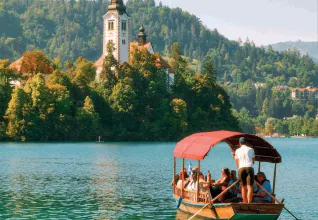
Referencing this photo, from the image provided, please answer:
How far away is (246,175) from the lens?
40.8 m

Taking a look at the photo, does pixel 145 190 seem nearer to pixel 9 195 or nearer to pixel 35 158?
pixel 9 195

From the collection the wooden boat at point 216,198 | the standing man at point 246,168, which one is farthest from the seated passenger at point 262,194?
the standing man at point 246,168

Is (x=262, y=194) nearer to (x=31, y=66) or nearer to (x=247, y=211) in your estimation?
(x=247, y=211)

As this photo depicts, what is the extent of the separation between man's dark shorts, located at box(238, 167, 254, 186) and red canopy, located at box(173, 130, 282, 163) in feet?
8.54

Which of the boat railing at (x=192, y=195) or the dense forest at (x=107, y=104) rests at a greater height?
the dense forest at (x=107, y=104)

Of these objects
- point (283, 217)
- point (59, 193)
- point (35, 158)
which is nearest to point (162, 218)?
point (283, 217)

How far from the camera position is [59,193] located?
57219 mm

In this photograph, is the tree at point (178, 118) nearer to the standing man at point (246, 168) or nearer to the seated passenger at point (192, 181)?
the seated passenger at point (192, 181)

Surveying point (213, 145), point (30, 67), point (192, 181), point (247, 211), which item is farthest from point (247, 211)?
point (30, 67)

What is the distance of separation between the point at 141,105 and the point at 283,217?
136 meters

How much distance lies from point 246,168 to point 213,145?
2822 millimetres

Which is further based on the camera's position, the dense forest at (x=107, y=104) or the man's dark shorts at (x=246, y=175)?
A: the dense forest at (x=107, y=104)

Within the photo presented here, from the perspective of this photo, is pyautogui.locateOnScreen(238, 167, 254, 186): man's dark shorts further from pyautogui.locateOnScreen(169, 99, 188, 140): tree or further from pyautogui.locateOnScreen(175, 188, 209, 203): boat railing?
pyautogui.locateOnScreen(169, 99, 188, 140): tree

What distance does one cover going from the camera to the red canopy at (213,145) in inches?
1709
